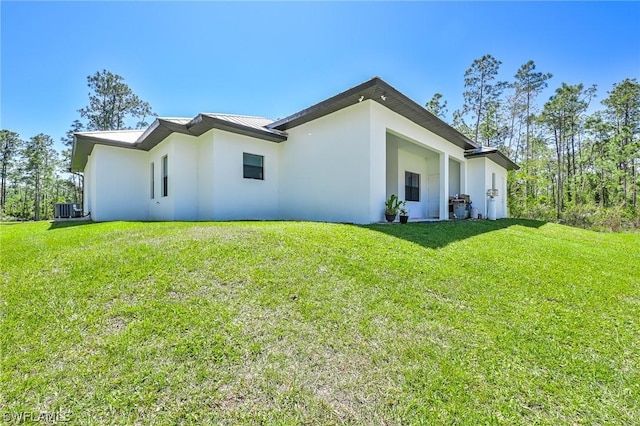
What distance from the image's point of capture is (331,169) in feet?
28.4

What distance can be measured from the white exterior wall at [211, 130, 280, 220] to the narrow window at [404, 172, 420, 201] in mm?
6248

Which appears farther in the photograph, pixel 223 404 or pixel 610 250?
pixel 610 250

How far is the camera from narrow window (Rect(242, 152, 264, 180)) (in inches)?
376

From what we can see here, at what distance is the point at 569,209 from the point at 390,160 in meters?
15.1

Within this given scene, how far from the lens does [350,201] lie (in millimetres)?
8203

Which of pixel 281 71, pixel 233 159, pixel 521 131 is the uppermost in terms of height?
pixel 521 131

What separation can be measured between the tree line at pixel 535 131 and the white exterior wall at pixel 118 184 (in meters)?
18.8

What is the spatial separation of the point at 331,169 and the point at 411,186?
20.9 feet

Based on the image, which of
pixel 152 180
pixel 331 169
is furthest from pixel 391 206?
pixel 152 180

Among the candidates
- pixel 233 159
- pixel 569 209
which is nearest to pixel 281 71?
pixel 233 159

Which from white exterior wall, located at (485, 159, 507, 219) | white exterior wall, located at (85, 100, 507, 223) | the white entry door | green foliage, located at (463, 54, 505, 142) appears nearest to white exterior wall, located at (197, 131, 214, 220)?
white exterior wall, located at (85, 100, 507, 223)

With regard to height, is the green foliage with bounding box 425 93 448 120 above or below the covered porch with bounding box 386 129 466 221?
above

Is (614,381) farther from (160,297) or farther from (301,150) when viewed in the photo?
(301,150)

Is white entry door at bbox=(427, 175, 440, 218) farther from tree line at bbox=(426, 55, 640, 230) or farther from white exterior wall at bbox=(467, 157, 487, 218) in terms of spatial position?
tree line at bbox=(426, 55, 640, 230)
